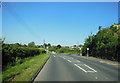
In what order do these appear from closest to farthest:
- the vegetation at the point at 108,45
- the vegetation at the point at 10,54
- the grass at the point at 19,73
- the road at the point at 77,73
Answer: the grass at the point at 19,73 → the road at the point at 77,73 → the vegetation at the point at 10,54 → the vegetation at the point at 108,45

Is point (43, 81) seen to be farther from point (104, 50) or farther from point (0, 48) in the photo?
point (104, 50)

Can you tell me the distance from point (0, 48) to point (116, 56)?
829 inches

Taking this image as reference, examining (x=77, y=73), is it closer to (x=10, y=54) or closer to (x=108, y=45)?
(x=10, y=54)

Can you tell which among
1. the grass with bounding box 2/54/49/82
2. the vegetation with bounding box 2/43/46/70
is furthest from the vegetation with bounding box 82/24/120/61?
the grass with bounding box 2/54/49/82

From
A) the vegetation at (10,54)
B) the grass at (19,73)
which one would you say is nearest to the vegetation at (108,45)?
the vegetation at (10,54)

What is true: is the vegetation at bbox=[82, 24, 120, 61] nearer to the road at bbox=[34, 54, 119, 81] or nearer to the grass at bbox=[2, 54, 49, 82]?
the road at bbox=[34, 54, 119, 81]

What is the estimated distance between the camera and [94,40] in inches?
1941

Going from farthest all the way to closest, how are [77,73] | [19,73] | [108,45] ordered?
[108,45], [77,73], [19,73]

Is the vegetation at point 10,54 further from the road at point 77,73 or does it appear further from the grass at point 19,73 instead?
the road at point 77,73

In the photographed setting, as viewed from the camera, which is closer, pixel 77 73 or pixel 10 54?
pixel 77 73

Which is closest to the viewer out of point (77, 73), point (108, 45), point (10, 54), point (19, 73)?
point (19, 73)

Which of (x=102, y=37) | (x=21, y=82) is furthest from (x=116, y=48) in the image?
(x=21, y=82)

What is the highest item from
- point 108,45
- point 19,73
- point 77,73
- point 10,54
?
point 108,45

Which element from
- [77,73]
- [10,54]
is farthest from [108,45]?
[77,73]
